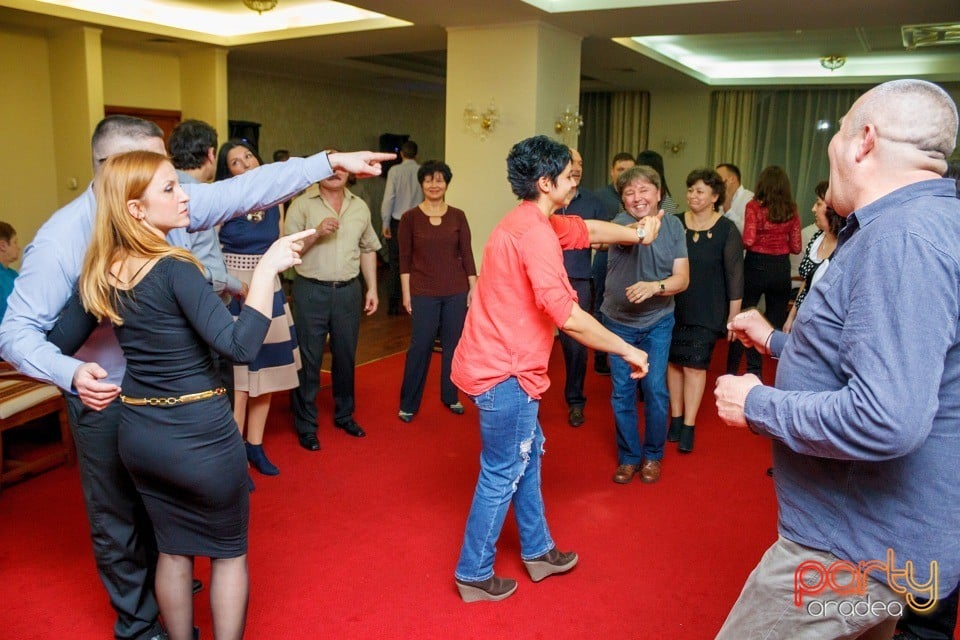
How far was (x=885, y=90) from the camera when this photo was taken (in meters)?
1.36

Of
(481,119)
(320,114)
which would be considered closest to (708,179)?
(481,119)

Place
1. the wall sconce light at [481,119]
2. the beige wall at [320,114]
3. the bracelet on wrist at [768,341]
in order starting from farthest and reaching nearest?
1. the beige wall at [320,114]
2. the wall sconce light at [481,119]
3. the bracelet on wrist at [768,341]

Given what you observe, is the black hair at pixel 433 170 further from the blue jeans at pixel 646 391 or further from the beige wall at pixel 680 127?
the beige wall at pixel 680 127

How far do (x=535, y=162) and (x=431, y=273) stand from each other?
227 centimetres

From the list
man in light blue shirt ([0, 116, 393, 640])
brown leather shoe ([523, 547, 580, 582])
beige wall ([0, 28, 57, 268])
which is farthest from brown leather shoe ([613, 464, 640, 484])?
beige wall ([0, 28, 57, 268])

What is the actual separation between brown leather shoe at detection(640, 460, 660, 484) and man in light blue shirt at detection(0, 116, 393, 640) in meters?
2.23

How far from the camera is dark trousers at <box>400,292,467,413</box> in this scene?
15.8ft

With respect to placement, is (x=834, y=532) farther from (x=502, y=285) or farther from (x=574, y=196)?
(x=574, y=196)

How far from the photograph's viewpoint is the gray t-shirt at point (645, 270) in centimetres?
372

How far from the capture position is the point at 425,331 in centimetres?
480

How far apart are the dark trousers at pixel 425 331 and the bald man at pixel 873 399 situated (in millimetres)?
3391

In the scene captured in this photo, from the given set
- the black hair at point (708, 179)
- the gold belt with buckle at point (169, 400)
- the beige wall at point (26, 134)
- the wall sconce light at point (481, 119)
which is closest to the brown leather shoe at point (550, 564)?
the gold belt with buckle at point (169, 400)

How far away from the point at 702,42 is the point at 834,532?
8721 mm

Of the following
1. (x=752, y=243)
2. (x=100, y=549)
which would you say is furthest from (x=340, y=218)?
(x=752, y=243)
